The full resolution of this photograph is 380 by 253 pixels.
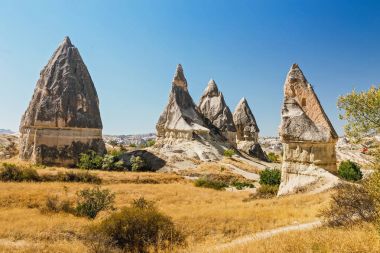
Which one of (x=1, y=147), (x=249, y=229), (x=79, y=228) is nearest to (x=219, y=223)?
(x=249, y=229)

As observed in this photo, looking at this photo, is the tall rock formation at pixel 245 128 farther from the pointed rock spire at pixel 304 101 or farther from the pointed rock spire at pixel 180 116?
the pointed rock spire at pixel 304 101

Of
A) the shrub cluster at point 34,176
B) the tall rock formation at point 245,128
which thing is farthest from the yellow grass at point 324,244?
the tall rock formation at point 245,128

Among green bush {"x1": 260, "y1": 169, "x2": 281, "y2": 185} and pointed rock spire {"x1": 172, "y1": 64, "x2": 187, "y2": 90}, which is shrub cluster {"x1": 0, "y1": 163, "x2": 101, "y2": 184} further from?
pointed rock spire {"x1": 172, "y1": 64, "x2": 187, "y2": 90}

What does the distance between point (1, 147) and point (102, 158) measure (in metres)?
14.9

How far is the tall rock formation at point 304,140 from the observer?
46.0 ft

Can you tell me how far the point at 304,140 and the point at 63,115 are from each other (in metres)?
22.9

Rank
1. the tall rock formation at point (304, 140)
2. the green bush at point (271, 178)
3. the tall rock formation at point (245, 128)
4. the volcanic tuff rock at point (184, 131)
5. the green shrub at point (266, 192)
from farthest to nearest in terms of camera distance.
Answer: the tall rock formation at point (245, 128)
the volcanic tuff rock at point (184, 131)
the green bush at point (271, 178)
the green shrub at point (266, 192)
the tall rock formation at point (304, 140)

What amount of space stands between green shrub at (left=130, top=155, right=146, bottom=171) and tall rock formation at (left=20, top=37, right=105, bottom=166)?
368 cm

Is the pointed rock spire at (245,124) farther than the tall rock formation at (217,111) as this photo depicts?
A: Yes

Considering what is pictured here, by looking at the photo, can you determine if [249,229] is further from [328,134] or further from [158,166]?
[158,166]

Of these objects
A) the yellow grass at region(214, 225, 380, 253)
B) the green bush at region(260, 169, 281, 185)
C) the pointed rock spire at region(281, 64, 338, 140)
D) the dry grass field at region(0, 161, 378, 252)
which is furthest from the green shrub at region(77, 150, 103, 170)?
the yellow grass at region(214, 225, 380, 253)

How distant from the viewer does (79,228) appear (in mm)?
9492

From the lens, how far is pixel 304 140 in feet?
47.2

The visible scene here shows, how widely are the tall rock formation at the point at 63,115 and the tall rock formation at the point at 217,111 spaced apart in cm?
2192
